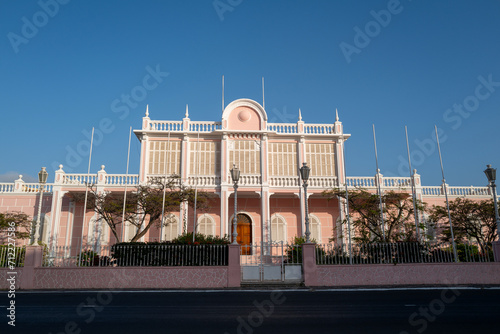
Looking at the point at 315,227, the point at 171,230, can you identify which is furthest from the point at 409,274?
the point at 171,230

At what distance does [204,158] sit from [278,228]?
6570 millimetres

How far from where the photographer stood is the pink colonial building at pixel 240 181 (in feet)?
69.8

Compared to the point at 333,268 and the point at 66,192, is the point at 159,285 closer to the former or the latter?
the point at 333,268

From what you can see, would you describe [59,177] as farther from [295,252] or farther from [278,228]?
[295,252]

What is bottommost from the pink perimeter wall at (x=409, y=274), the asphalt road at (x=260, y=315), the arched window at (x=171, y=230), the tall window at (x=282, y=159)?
the asphalt road at (x=260, y=315)

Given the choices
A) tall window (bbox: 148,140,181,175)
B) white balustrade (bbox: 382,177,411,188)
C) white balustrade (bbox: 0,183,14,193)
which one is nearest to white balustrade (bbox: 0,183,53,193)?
white balustrade (bbox: 0,183,14,193)

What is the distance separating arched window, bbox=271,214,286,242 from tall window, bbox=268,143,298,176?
290 centimetres

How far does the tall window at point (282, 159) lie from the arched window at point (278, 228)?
2.90 metres

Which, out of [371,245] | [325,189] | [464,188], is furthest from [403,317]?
[464,188]

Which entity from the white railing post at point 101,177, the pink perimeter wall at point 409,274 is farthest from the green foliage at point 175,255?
the white railing post at point 101,177

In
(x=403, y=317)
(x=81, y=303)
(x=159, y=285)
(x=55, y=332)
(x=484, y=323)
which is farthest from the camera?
(x=159, y=285)

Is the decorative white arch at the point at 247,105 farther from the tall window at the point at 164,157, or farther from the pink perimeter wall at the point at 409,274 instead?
the pink perimeter wall at the point at 409,274

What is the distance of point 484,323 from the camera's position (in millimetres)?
5801

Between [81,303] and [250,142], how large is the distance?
15353mm
